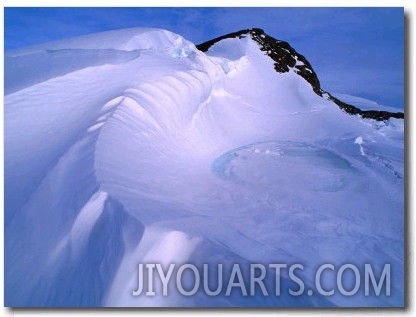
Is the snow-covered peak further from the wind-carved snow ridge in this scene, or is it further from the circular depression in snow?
the circular depression in snow

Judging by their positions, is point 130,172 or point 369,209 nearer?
point 130,172

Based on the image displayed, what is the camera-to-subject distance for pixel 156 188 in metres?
2.94

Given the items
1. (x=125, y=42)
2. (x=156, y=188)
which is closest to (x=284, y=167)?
(x=156, y=188)

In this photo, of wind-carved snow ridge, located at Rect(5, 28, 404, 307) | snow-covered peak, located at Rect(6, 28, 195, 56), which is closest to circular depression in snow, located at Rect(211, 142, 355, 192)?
wind-carved snow ridge, located at Rect(5, 28, 404, 307)

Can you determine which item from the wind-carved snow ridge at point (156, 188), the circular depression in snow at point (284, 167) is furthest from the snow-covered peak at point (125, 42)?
the circular depression in snow at point (284, 167)

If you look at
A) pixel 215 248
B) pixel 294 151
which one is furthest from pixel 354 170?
pixel 215 248

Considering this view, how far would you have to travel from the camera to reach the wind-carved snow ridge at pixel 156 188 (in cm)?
252

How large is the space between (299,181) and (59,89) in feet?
6.90

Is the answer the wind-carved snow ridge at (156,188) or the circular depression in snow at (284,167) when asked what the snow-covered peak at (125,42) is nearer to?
the wind-carved snow ridge at (156,188)

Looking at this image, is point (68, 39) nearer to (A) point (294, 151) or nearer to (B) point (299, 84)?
(A) point (294, 151)

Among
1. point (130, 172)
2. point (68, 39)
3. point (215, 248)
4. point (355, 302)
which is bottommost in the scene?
point (355, 302)

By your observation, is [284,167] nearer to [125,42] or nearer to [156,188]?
[156,188]

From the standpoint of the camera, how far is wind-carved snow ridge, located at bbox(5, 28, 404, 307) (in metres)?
2.52
